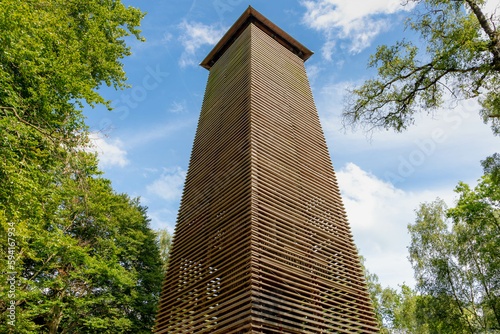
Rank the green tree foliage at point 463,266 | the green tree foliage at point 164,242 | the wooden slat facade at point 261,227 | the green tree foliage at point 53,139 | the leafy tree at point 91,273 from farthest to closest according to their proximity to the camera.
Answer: the green tree foliage at point 164,242, the green tree foliage at point 463,266, the leafy tree at point 91,273, the green tree foliage at point 53,139, the wooden slat facade at point 261,227

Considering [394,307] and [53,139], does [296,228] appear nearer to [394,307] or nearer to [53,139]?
[53,139]

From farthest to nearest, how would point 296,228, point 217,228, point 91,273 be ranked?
point 91,273 < point 217,228 < point 296,228

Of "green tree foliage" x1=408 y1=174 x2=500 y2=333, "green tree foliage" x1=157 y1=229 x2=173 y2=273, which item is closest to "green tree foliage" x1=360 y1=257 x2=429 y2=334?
"green tree foliage" x1=408 y1=174 x2=500 y2=333

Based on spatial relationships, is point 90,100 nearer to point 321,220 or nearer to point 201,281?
point 201,281

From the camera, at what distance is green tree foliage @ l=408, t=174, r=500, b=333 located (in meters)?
11.9

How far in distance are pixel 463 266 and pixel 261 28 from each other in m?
13.9

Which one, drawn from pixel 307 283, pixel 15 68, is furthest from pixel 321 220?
pixel 15 68

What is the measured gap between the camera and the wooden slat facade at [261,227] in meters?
4.25

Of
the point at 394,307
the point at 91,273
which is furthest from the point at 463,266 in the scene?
the point at 91,273

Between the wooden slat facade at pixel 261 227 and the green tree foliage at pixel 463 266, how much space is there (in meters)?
9.76

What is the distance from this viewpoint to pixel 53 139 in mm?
5805

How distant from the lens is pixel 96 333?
1009cm

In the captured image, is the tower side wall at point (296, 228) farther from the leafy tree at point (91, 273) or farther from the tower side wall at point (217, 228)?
the leafy tree at point (91, 273)

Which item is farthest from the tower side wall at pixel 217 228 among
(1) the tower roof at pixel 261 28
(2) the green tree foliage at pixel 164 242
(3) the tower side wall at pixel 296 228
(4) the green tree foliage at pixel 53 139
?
(2) the green tree foliage at pixel 164 242
